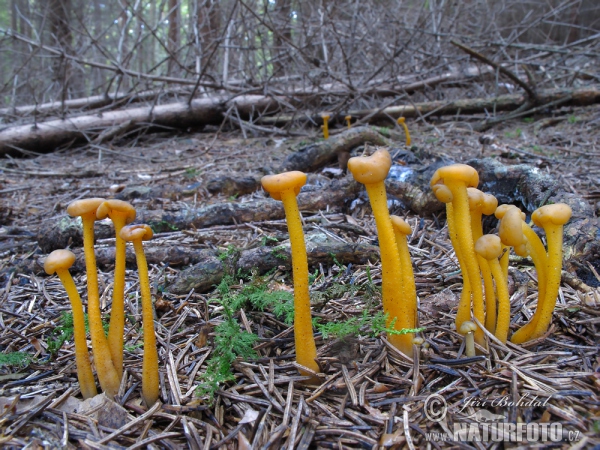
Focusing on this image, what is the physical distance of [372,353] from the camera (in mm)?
1738

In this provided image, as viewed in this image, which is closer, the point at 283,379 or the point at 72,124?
the point at 283,379

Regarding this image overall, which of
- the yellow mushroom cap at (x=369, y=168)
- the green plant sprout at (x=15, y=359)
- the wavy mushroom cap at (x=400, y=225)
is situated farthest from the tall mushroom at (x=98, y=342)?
the wavy mushroom cap at (x=400, y=225)

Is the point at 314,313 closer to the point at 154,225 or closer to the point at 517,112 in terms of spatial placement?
the point at 154,225

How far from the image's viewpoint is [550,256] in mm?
1631

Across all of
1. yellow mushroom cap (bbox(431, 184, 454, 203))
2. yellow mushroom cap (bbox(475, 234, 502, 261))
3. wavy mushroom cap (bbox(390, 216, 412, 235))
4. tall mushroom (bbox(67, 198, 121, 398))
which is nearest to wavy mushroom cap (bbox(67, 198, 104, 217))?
tall mushroom (bbox(67, 198, 121, 398))

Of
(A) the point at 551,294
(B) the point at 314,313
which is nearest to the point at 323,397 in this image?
(B) the point at 314,313

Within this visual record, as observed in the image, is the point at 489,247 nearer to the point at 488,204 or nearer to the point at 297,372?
the point at 488,204

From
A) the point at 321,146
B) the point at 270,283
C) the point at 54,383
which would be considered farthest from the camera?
the point at 321,146

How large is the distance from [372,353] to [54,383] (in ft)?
4.26

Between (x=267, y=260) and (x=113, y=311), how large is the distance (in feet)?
3.12

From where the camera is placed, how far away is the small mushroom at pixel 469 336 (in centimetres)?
159

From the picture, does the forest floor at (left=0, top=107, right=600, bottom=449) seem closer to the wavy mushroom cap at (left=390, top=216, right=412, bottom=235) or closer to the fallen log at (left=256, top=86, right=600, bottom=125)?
the wavy mushroom cap at (left=390, top=216, right=412, bottom=235)

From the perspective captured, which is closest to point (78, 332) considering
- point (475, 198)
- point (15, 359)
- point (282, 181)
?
point (15, 359)

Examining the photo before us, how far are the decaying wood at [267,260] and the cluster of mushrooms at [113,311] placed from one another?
0.67m
